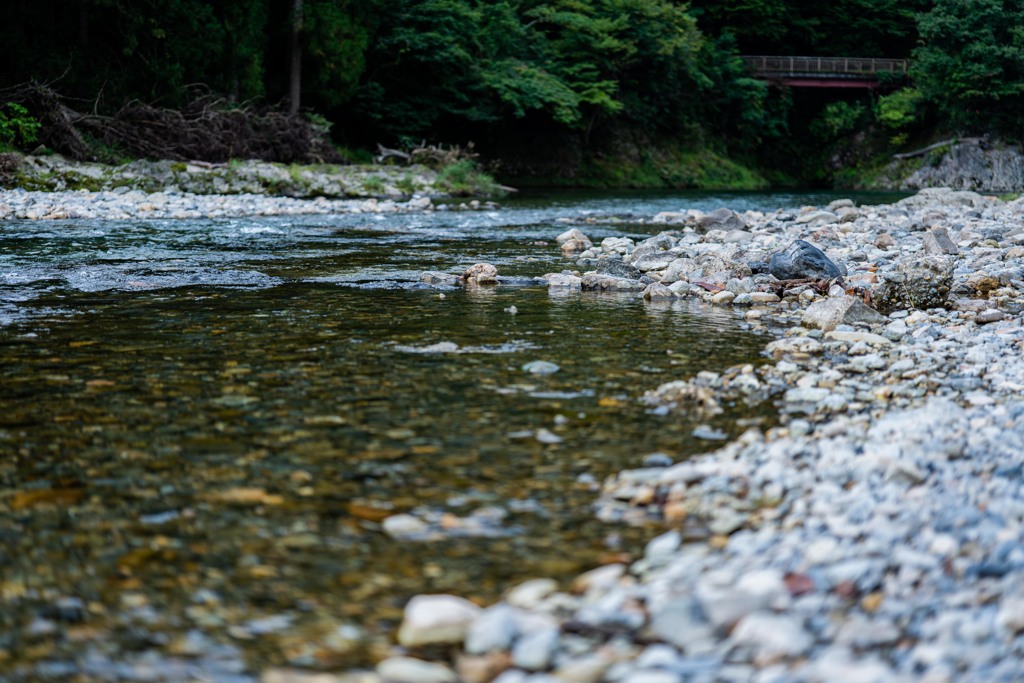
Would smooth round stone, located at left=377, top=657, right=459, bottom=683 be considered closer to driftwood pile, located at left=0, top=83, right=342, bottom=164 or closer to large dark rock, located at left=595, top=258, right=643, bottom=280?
large dark rock, located at left=595, top=258, right=643, bottom=280

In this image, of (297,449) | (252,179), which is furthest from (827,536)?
(252,179)

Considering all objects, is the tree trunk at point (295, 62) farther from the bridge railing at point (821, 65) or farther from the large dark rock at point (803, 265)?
the bridge railing at point (821, 65)

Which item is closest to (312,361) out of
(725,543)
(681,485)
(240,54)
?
(681,485)

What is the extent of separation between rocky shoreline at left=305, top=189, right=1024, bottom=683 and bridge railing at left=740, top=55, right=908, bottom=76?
34.6m

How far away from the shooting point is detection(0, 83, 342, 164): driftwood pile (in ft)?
54.1

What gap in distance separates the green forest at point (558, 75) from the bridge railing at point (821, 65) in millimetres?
732

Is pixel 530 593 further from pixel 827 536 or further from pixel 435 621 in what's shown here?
pixel 827 536

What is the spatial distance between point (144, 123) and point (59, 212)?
7603 mm

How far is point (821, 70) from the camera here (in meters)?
36.8

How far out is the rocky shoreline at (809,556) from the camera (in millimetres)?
1763

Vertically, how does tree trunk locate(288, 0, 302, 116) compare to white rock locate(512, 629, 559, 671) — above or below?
above

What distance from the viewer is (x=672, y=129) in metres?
33.9

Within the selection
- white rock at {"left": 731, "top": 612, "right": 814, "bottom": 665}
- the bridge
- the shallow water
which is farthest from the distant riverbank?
the bridge

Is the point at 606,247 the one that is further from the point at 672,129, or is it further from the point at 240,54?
the point at 672,129
